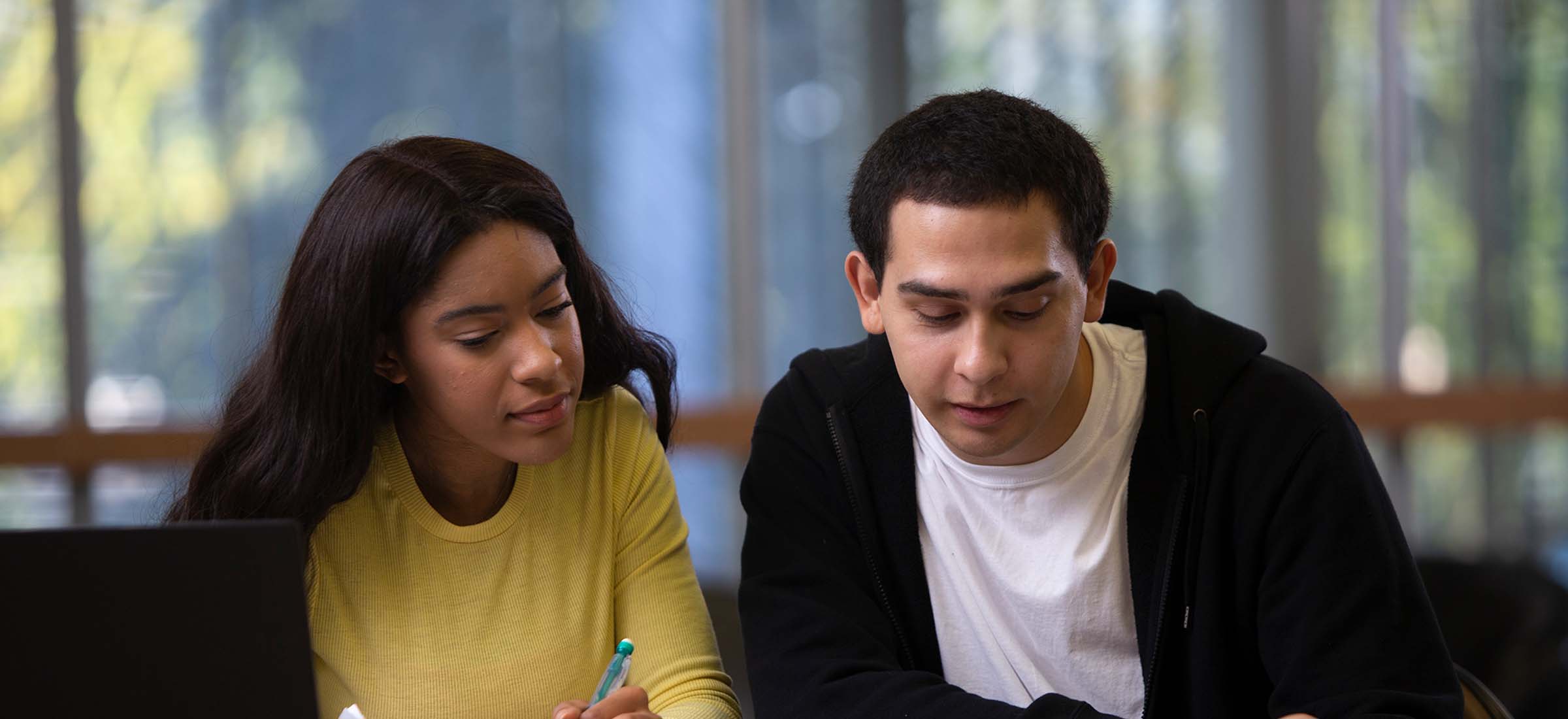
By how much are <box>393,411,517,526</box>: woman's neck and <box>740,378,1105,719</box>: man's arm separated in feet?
1.01

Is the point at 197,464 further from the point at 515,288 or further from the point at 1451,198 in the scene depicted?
the point at 1451,198

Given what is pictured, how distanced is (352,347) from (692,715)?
53 centimetres

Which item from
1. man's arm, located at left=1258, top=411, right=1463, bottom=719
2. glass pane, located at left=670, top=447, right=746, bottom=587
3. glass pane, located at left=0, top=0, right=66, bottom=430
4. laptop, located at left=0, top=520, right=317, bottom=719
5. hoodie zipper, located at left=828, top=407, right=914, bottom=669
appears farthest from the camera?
glass pane, located at left=670, top=447, right=746, bottom=587

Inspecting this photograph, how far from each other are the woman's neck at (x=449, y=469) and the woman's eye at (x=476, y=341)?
0.63ft

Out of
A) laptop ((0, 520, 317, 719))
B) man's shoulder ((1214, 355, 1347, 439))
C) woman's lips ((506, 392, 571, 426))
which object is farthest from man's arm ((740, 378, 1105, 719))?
laptop ((0, 520, 317, 719))

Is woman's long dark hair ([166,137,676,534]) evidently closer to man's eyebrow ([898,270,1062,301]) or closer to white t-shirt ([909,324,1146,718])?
man's eyebrow ([898,270,1062,301])

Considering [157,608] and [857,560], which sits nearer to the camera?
[157,608]

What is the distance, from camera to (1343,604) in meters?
1.28

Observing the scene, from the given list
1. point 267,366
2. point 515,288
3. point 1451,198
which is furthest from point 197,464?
point 1451,198

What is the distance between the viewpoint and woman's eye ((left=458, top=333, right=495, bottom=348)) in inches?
53.2

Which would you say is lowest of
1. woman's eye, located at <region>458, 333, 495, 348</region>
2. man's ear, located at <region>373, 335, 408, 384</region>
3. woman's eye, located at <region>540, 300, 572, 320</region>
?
man's ear, located at <region>373, 335, 408, 384</region>

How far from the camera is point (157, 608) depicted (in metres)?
0.94

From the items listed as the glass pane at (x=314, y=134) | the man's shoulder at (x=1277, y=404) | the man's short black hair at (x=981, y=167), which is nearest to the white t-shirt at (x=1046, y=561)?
the man's shoulder at (x=1277, y=404)

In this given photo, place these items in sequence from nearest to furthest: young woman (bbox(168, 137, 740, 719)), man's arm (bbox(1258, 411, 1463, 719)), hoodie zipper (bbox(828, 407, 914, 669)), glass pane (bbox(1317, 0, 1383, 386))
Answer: man's arm (bbox(1258, 411, 1463, 719))
young woman (bbox(168, 137, 740, 719))
hoodie zipper (bbox(828, 407, 914, 669))
glass pane (bbox(1317, 0, 1383, 386))
